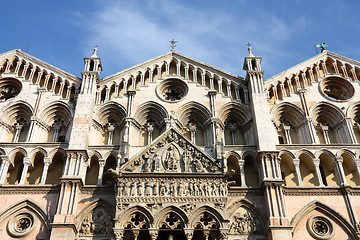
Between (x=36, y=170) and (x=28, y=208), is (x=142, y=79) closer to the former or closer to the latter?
(x=36, y=170)

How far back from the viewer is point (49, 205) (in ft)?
66.1

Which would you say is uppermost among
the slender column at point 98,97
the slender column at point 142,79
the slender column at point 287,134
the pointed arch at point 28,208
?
the slender column at point 142,79

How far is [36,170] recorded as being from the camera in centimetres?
2220

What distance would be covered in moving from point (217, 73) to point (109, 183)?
9.50m

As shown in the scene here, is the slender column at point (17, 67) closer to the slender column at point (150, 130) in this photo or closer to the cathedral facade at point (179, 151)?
the cathedral facade at point (179, 151)

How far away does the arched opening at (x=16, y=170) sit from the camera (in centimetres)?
2191

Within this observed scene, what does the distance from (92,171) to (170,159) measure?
178 inches

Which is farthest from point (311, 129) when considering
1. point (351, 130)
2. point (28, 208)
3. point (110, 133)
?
point (28, 208)

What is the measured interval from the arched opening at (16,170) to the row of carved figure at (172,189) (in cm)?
613

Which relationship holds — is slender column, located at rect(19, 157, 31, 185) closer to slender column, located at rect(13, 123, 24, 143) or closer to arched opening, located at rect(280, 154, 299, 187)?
slender column, located at rect(13, 123, 24, 143)

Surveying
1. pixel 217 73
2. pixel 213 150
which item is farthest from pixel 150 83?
pixel 213 150

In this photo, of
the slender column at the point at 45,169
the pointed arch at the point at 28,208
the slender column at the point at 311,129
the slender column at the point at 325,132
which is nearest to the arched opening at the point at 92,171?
the slender column at the point at 45,169

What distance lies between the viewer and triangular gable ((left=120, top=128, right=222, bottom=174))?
20359 mm

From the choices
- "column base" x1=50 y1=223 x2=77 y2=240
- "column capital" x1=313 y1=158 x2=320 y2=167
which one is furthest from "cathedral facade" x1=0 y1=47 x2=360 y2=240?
"column capital" x1=313 y1=158 x2=320 y2=167
